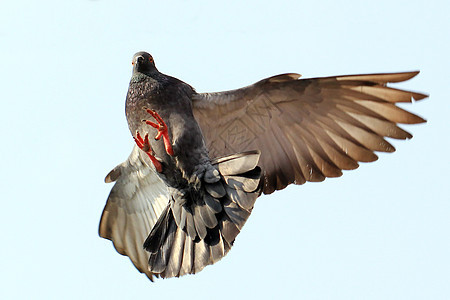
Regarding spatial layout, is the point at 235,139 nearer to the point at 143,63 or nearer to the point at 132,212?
the point at 143,63

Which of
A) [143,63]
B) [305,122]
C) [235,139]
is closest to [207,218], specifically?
[235,139]

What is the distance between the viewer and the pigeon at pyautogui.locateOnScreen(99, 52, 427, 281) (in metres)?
6.29

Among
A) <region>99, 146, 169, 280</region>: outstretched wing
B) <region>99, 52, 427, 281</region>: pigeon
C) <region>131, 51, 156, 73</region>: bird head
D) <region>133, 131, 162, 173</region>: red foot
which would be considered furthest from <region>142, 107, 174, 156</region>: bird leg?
<region>99, 146, 169, 280</region>: outstretched wing

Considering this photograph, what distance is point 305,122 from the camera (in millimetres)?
6867

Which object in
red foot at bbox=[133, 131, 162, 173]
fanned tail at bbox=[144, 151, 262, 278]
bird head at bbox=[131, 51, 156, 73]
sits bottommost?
fanned tail at bbox=[144, 151, 262, 278]

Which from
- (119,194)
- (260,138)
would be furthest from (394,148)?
(119,194)

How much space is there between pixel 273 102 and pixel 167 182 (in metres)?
1.13

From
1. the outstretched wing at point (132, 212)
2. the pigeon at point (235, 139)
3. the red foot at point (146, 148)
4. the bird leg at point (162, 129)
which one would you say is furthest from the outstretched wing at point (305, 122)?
the outstretched wing at point (132, 212)

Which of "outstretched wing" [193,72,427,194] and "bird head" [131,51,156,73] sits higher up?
"bird head" [131,51,156,73]

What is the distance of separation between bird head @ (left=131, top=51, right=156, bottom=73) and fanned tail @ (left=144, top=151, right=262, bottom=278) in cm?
112

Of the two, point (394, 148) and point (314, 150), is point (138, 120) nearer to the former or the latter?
point (314, 150)

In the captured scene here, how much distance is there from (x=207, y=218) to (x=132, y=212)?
188cm

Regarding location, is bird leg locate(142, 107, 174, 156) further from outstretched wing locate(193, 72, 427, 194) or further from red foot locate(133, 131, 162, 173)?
outstretched wing locate(193, 72, 427, 194)

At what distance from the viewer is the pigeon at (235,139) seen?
629 cm
